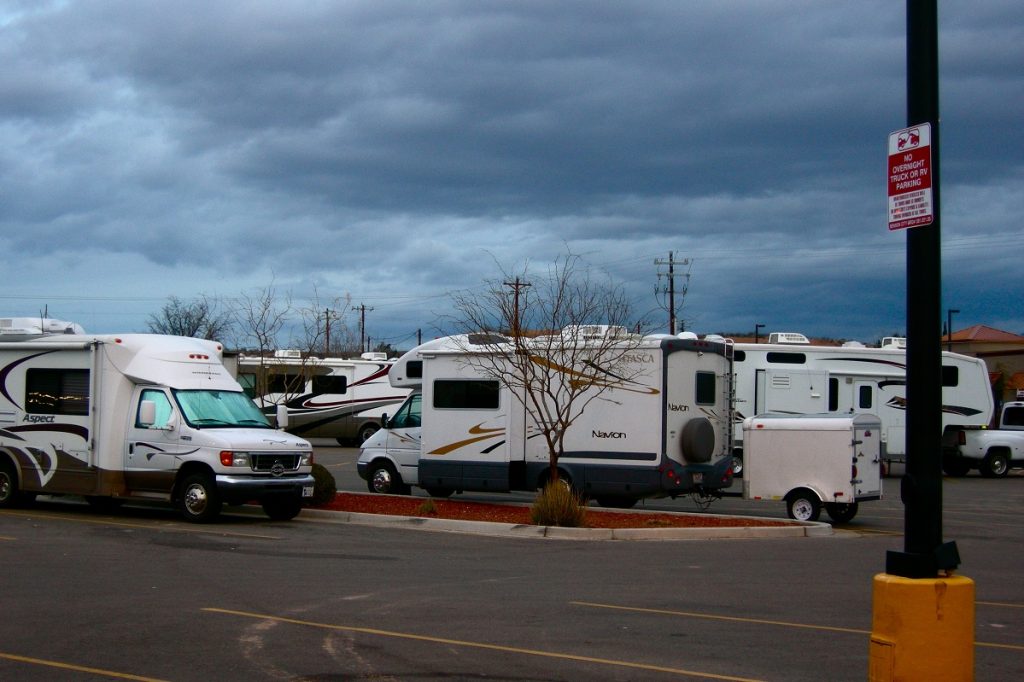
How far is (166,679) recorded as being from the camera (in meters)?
7.43

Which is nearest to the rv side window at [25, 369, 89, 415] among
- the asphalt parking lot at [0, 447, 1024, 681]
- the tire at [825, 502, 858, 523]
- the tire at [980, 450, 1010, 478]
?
the asphalt parking lot at [0, 447, 1024, 681]

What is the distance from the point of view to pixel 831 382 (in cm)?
3072

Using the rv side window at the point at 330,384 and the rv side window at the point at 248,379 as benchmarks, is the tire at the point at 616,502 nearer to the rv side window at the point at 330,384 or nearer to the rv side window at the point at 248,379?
the rv side window at the point at 330,384

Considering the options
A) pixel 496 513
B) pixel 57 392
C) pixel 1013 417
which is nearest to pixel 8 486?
pixel 57 392

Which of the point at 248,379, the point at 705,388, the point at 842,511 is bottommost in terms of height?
the point at 842,511

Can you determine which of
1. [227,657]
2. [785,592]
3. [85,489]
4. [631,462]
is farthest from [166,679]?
[631,462]

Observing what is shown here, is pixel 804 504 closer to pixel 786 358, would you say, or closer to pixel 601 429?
pixel 601 429

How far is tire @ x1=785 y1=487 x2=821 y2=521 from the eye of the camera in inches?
733

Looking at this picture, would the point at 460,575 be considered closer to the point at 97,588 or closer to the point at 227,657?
the point at 97,588

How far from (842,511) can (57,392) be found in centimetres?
1281

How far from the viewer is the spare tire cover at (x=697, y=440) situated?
19.5 meters

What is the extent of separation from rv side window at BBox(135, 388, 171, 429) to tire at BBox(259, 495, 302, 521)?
6.37ft

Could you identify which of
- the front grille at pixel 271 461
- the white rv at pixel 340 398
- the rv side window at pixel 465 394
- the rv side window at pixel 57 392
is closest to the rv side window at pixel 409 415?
the rv side window at pixel 465 394

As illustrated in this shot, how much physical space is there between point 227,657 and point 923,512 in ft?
15.9
